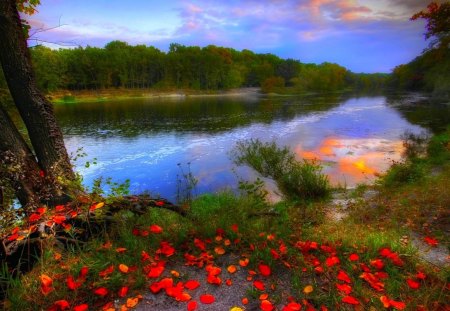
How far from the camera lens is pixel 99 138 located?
28.2m

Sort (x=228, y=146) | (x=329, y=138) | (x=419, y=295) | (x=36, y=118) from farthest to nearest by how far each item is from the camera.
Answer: (x=329, y=138) < (x=228, y=146) < (x=36, y=118) < (x=419, y=295)

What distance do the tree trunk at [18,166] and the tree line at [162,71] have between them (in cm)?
7712

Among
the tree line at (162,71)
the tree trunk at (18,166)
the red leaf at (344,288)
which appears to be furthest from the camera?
the tree line at (162,71)

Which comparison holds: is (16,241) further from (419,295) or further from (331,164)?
(331,164)

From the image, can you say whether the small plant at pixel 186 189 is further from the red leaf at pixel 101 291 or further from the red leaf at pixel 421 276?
the red leaf at pixel 421 276

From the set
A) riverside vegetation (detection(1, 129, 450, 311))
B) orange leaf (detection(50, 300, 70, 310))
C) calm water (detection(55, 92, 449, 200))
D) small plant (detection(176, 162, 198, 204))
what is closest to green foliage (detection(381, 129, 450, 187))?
calm water (detection(55, 92, 449, 200))

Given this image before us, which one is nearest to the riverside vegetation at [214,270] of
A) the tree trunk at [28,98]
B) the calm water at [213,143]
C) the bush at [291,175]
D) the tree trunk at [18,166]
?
the tree trunk at [18,166]

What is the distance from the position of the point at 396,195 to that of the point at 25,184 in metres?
11.8

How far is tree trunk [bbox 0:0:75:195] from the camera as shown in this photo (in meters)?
5.13

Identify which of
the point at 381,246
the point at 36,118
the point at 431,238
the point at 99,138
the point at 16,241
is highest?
the point at 36,118

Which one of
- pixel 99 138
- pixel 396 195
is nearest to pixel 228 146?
pixel 99 138

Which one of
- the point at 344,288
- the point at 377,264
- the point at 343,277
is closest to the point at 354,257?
the point at 377,264

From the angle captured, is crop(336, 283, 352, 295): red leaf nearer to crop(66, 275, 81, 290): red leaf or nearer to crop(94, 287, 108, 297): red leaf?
crop(94, 287, 108, 297): red leaf

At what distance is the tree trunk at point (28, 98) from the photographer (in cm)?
513
